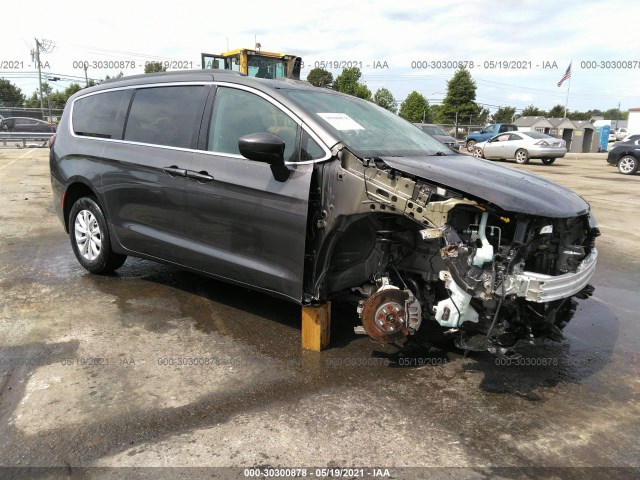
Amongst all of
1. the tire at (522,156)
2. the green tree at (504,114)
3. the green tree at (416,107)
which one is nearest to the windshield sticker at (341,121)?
the tire at (522,156)

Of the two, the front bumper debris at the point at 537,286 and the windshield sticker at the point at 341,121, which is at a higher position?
the windshield sticker at the point at 341,121

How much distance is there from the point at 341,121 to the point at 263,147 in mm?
719

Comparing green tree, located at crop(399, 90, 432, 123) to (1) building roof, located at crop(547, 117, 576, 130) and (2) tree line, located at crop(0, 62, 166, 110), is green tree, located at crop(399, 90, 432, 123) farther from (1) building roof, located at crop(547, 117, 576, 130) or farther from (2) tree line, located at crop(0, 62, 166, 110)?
(2) tree line, located at crop(0, 62, 166, 110)

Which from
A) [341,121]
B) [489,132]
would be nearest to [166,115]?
[341,121]

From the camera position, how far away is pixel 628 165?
18812 mm

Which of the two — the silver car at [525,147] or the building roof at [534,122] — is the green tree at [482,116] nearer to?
the building roof at [534,122]

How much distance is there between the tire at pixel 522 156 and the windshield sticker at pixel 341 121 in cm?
2006

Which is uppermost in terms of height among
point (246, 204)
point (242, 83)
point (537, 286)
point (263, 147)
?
point (242, 83)

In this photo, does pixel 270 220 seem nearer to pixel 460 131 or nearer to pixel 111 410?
pixel 111 410

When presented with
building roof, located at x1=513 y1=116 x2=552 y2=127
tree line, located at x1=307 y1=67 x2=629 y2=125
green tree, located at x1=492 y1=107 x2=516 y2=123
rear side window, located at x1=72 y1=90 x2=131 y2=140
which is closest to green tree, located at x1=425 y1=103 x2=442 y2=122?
tree line, located at x1=307 y1=67 x2=629 y2=125

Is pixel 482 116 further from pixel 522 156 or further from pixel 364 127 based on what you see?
pixel 364 127

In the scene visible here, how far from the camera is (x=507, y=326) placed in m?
3.19

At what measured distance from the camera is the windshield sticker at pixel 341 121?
11.9ft

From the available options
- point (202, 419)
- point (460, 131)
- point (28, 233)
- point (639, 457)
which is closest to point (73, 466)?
point (202, 419)
